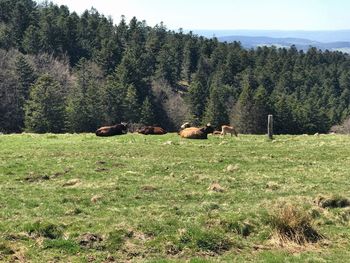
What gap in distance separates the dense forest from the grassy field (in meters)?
56.4

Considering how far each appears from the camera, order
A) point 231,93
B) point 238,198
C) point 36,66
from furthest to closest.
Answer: point 231,93 < point 36,66 < point 238,198

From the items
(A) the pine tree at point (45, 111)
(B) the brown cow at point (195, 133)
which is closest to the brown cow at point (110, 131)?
(B) the brown cow at point (195, 133)

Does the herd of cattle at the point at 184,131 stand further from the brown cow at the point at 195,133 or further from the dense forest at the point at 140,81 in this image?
the dense forest at the point at 140,81

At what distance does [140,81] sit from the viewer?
11900 centimetres

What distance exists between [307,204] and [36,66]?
104 meters

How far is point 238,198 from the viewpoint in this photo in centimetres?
1630

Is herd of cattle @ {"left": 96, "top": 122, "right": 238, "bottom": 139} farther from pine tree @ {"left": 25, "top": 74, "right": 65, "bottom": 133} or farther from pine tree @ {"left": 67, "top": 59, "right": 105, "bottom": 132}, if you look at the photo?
pine tree @ {"left": 67, "top": 59, "right": 105, "bottom": 132}

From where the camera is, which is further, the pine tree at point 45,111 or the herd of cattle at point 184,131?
the pine tree at point 45,111

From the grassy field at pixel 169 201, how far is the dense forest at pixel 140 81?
5638 cm

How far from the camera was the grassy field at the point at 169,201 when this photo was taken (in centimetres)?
1207

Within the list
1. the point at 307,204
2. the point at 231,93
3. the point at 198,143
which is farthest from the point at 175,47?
the point at 307,204

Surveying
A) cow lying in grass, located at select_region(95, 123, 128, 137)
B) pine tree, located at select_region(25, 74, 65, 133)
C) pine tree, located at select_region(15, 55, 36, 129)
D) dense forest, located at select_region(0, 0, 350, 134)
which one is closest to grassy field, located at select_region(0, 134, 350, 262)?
cow lying in grass, located at select_region(95, 123, 128, 137)

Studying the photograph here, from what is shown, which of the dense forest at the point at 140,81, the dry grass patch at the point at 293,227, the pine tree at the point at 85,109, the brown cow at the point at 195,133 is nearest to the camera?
the dry grass patch at the point at 293,227

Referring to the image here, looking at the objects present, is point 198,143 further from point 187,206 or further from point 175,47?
point 175,47
